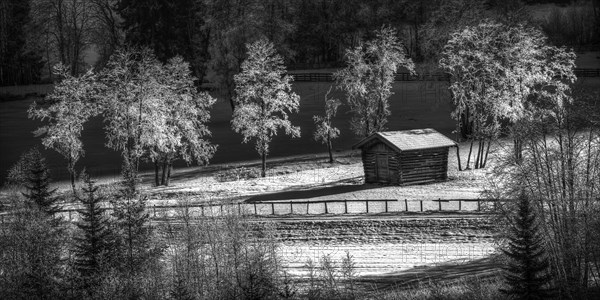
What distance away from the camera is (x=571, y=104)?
3316cm

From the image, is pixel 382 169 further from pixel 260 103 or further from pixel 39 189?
pixel 39 189

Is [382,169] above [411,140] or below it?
below

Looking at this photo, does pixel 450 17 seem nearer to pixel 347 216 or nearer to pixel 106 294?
pixel 347 216

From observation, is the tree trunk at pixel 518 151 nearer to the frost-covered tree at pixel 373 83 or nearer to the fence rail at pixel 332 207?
the fence rail at pixel 332 207

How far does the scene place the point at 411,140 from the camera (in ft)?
176

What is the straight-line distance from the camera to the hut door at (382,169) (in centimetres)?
5362

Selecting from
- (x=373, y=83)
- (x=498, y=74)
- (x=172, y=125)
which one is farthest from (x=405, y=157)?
(x=172, y=125)

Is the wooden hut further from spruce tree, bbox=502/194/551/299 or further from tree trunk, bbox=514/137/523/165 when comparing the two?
spruce tree, bbox=502/194/551/299

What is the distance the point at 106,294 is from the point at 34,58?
76308 mm

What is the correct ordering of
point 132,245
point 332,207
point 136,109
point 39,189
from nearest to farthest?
point 132,245 < point 39,189 < point 332,207 < point 136,109

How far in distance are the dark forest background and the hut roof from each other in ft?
49.2

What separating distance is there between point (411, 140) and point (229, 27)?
2759 cm

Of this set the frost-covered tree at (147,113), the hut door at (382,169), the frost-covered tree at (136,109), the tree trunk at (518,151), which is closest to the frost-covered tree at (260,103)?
the frost-covered tree at (147,113)

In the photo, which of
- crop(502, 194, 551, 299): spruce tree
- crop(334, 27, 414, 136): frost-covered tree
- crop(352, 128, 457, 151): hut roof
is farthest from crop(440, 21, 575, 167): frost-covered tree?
crop(502, 194, 551, 299): spruce tree
